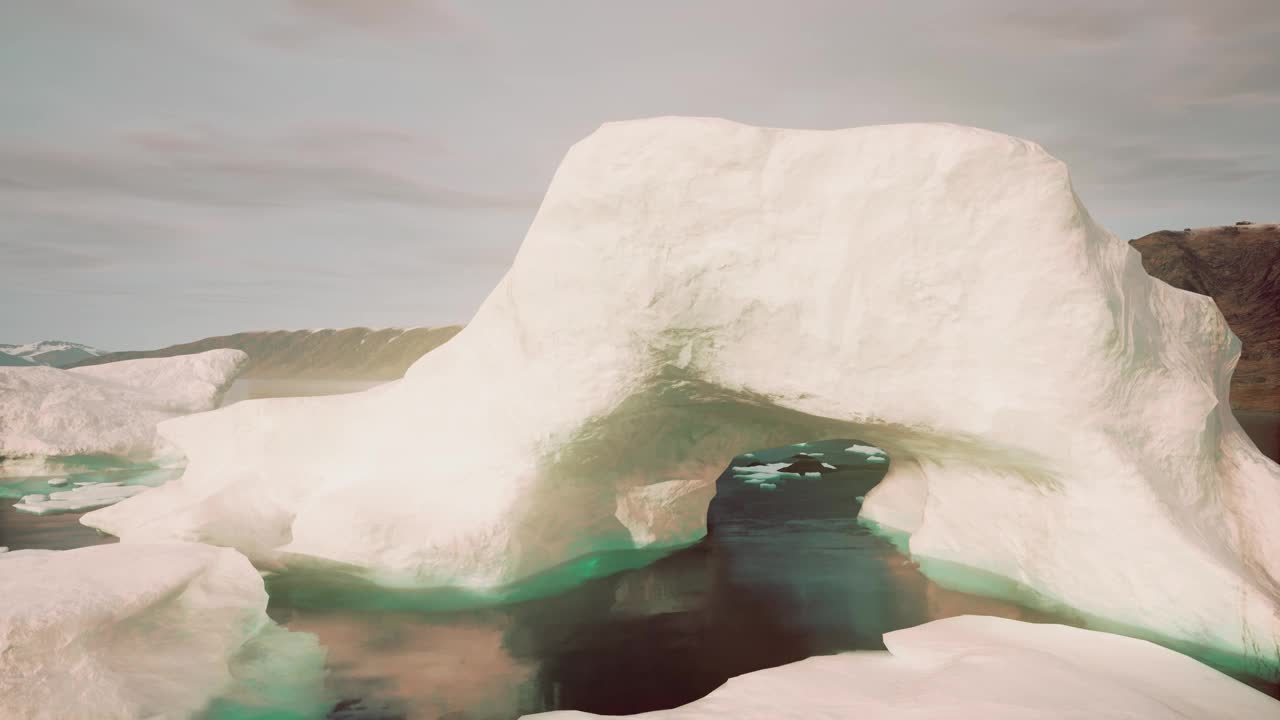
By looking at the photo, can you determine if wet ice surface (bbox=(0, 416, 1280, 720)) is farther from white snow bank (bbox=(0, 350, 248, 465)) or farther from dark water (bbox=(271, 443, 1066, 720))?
white snow bank (bbox=(0, 350, 248, 465))

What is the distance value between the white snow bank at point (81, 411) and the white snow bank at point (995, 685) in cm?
1754

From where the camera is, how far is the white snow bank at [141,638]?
446cm

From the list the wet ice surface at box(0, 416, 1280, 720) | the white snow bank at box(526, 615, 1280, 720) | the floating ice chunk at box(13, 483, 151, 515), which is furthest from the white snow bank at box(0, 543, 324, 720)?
the floating ice chunk at box(13, 483, 151, 515)

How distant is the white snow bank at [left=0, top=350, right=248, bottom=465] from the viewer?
54.1 ft

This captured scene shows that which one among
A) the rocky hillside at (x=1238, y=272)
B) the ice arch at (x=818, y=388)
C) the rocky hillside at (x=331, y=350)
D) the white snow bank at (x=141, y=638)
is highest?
the rocky hillside at (x=1238, y=272)

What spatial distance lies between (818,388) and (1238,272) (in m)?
75.4

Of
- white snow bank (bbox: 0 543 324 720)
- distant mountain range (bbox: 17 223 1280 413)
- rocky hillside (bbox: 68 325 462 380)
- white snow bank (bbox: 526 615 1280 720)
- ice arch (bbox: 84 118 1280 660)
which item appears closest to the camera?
white snow bank (bbox: 526 615 1280 720)

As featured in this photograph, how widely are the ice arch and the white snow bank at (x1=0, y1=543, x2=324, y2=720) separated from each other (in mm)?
1596

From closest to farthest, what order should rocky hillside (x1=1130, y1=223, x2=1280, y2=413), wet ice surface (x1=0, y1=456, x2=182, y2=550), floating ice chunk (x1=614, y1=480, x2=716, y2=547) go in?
floating ice chunk (x1=614, y1=480, x2=716, y2=547) → wet ice surface (x1=0, y1=456, x2=182, y2=550) → rocky hillside (x1=1130, y1=223, x2=1280, y2=413)

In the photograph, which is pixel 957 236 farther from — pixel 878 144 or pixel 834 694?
pixel 834 694

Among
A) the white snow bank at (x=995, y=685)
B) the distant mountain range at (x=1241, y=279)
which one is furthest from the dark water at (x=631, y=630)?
the distant mountain range at (x=1241, y=279)

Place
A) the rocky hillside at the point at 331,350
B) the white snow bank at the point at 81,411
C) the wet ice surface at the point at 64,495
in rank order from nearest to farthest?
the wet ice surface at the point at 64,495, the white snow bank at the point at 81,411, the rocky hillside at the point at 331,350

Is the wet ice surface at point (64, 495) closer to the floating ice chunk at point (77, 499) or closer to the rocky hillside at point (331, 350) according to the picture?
the floating ice chunk at point (77, 499)

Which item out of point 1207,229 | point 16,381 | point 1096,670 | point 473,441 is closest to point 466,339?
point 473,441
